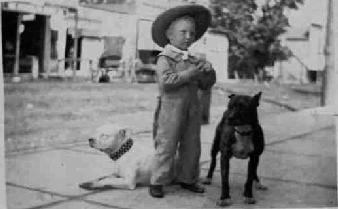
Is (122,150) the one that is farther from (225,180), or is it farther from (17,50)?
(17,50)

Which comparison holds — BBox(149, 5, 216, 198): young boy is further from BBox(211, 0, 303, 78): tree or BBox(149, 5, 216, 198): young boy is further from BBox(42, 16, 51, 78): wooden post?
BBox(42, 16, 51, 78): wooden post

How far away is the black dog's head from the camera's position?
2328 mm

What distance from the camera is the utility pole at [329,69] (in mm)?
3020

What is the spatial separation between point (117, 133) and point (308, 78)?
1468 mm

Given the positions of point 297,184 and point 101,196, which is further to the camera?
point 297,184

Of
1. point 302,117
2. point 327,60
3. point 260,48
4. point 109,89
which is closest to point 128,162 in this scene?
point 109,89

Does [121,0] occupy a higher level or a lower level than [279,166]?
higher

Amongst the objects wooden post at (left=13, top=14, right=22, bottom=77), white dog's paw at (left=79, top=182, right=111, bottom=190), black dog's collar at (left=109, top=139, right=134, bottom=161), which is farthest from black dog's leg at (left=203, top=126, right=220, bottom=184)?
wooden post at (left=13, top=14, right=22, bottom=77)

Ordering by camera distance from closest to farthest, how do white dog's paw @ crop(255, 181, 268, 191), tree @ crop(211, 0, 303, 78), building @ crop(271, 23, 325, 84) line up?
white dog's paw @ crop(255, 181, 268, 191) → tree @ crop(211, 0, 303, 78) → building @ crop(271, 23, 325, 84)

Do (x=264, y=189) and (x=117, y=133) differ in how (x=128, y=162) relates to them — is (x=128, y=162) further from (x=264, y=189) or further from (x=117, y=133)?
(x=264, y=189)

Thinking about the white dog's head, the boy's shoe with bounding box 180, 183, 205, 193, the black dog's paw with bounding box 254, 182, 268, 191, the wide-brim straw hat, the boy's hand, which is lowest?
the black dog's paw with bounding box 254, 182, 268, 191

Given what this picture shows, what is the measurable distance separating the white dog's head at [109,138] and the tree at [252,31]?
0.81m

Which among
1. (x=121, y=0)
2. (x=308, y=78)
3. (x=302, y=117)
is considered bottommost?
(x=302, y=117)

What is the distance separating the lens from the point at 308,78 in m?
3.38
